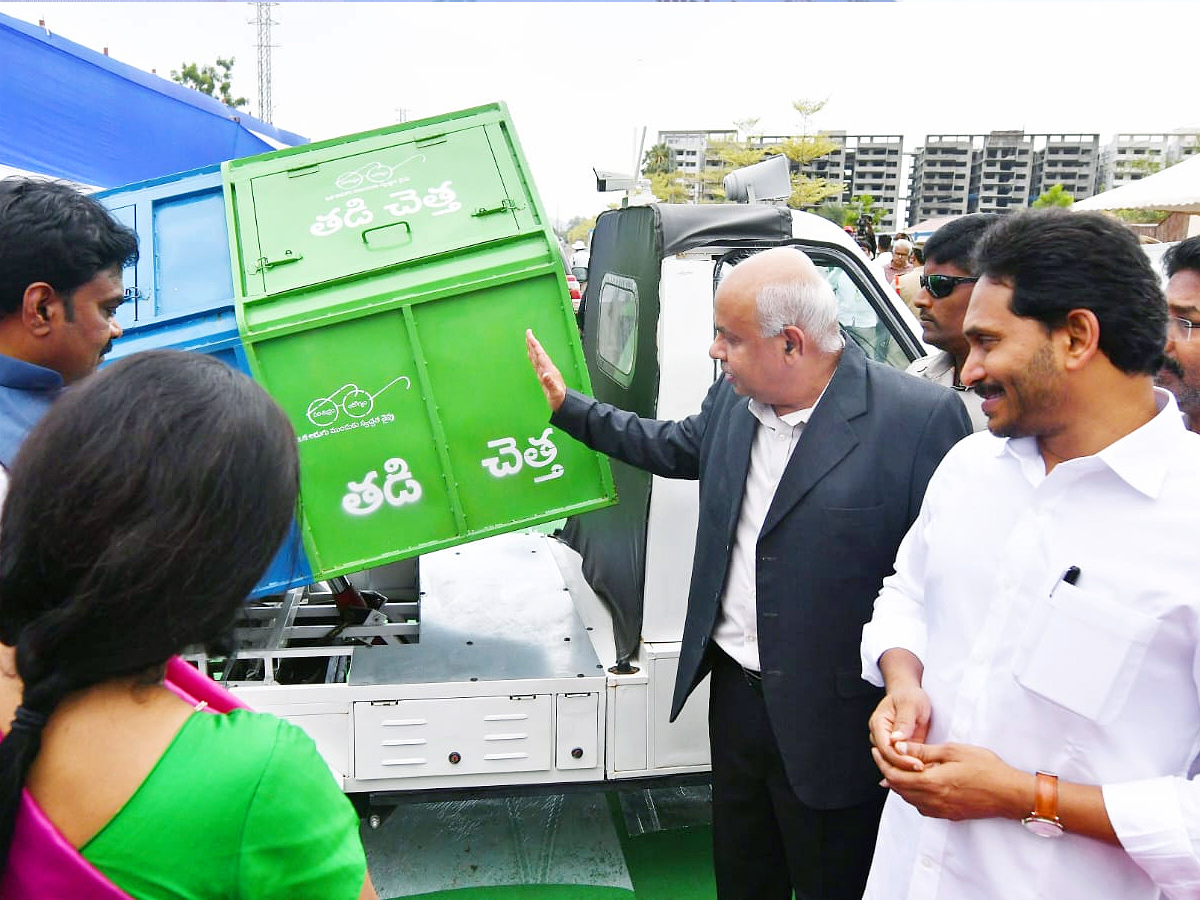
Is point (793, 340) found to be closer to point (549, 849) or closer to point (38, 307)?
point (38, 307)

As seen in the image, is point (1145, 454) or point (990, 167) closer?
point (1145, 454)

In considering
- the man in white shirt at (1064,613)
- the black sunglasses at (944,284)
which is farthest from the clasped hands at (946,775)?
the black sunglasses at (944,284)

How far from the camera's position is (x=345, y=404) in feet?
9.14

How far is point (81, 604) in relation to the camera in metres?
0.87

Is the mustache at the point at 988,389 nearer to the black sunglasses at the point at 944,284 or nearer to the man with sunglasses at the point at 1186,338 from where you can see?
the man with sunglasses at the point at 1186,338

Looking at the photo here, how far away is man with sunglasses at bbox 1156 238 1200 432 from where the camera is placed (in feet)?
7.30

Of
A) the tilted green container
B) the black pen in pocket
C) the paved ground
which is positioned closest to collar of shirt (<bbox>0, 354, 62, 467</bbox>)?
the tilted green container

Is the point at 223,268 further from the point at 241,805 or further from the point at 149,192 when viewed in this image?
the point at 241,805

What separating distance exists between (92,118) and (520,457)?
6.49 m

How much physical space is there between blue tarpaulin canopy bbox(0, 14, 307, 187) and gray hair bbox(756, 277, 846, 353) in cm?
549

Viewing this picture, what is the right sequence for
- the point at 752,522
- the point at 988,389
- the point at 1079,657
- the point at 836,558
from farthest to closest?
the point at 752,522 → the point at 836,558 → the point at 988,389 → the point at 1079,657

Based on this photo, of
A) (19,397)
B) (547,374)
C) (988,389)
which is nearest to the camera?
(988,389)

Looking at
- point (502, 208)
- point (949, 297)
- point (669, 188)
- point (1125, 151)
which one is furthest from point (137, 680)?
point (1125, 151)

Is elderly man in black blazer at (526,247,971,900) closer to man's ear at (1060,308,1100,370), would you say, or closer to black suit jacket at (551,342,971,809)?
black suit jacket at (551,342,971,809)
